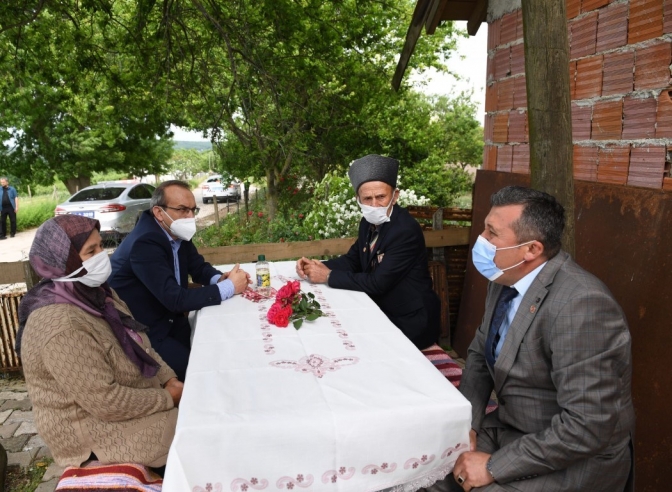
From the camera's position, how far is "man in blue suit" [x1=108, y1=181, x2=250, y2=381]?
9.89ft

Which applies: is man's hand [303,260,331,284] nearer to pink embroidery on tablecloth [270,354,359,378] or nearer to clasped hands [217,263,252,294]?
clasped hands [217,263,252,294]

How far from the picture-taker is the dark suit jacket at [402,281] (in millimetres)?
3234

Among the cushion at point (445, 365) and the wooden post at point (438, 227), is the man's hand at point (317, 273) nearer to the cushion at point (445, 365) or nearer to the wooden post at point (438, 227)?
the cushion at point (445, 365)

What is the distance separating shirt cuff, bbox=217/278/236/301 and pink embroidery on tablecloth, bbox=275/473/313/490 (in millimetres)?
1578

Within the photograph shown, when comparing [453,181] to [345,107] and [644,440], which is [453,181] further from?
[644,440]

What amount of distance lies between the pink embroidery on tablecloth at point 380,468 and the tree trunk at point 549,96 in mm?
1419

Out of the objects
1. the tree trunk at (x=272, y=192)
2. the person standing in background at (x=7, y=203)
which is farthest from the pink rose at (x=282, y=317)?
the person standing in background at (x=7, y=203)

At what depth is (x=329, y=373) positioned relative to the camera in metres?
2.08

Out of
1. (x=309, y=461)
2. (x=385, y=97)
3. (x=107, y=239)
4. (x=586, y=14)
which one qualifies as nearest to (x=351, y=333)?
(x=309, y=461)

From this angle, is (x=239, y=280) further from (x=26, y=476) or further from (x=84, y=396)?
(x=26, y=476)

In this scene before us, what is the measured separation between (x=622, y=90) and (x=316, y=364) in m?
2.34

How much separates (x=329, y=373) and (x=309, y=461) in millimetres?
426

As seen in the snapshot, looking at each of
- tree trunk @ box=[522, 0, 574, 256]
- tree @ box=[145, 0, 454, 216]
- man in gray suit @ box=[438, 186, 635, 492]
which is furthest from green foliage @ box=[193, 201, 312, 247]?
man in gray suit @ box=[438, 186, 635, 492]

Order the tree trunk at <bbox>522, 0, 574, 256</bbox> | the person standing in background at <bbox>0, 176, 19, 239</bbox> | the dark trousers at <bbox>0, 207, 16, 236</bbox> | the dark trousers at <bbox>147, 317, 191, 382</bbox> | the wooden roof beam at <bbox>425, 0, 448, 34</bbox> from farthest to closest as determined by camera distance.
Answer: the dark trousers at <bbox>0, 207, 16, 236</bbox> < the person standing in background at <bbox>0, 176, 19, 239</bbox> < the wooden roof beam at <bbox>425, 0, 448, 34</bbox> < the dark trousers at <bbox>147, 317, 191, 382</bbox> < the tree trunk at <bbox>522, 0, 574, 256</bbox>
